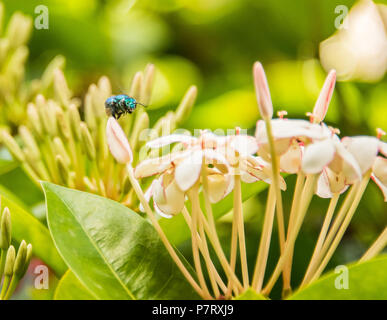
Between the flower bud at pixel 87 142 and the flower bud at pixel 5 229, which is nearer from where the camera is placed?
the flower bud at pixel 5 229

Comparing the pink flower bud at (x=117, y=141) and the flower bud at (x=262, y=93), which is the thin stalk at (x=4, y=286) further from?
the flower bud at (x=262, y=93)

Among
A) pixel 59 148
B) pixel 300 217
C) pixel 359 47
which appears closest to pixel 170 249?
pixel 300 217

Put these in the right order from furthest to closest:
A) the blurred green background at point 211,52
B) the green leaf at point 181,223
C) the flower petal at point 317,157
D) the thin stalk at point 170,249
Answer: the blurred green background at point 211,52 < the green leaf at point 181,223 < the thin stalk at point 170,249 < the flower petal at point 317,157

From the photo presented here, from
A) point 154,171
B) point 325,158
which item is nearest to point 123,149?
point 154,171

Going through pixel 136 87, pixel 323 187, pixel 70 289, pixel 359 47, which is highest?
pixel 359 47

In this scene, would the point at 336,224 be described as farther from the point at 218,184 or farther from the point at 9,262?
the point at 9,262

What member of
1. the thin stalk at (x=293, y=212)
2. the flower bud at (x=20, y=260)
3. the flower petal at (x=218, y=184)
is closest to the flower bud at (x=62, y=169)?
the flower bud at (x=20, y=260)
